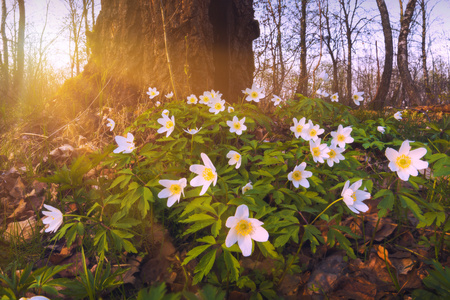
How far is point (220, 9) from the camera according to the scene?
393 cm

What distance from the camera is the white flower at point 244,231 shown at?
1087 mm

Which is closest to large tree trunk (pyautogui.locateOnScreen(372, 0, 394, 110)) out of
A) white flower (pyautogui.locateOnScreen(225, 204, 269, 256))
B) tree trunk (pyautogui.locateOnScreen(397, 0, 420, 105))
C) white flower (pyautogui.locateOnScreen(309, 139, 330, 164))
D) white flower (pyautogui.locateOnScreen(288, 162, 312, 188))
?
tree trunk (pyautogui.locateOnScreen(397, 0, 420, 105))

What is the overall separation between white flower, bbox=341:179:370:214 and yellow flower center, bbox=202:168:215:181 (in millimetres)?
677

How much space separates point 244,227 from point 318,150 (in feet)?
2.67

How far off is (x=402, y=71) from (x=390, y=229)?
1026 centimetres

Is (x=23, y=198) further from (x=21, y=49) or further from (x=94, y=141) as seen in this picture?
(x=21, y=49)

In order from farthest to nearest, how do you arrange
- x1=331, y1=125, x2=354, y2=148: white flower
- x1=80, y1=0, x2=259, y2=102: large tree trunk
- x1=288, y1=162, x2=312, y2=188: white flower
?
x1=80, y1=0, x2=259, y2=102: large tree trunk
x1=331, y1=125, x2=354, y2=148: white flower
x1=288, y1=162, x2=312, y2=188: white flower

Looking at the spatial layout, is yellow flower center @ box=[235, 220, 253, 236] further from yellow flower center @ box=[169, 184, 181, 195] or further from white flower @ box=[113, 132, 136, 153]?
white flower @ box=[113, 132, 136, 153]

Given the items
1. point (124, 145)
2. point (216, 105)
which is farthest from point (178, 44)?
point (124, 145)

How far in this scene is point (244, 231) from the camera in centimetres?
114

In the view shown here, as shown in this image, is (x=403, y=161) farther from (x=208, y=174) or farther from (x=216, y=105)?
(x=216, y=105)

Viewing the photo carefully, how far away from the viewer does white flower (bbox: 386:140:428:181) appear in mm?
1331

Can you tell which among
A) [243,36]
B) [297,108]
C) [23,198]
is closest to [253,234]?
[297,108]

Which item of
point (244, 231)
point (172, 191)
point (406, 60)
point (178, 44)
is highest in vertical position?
point (406, 60)
